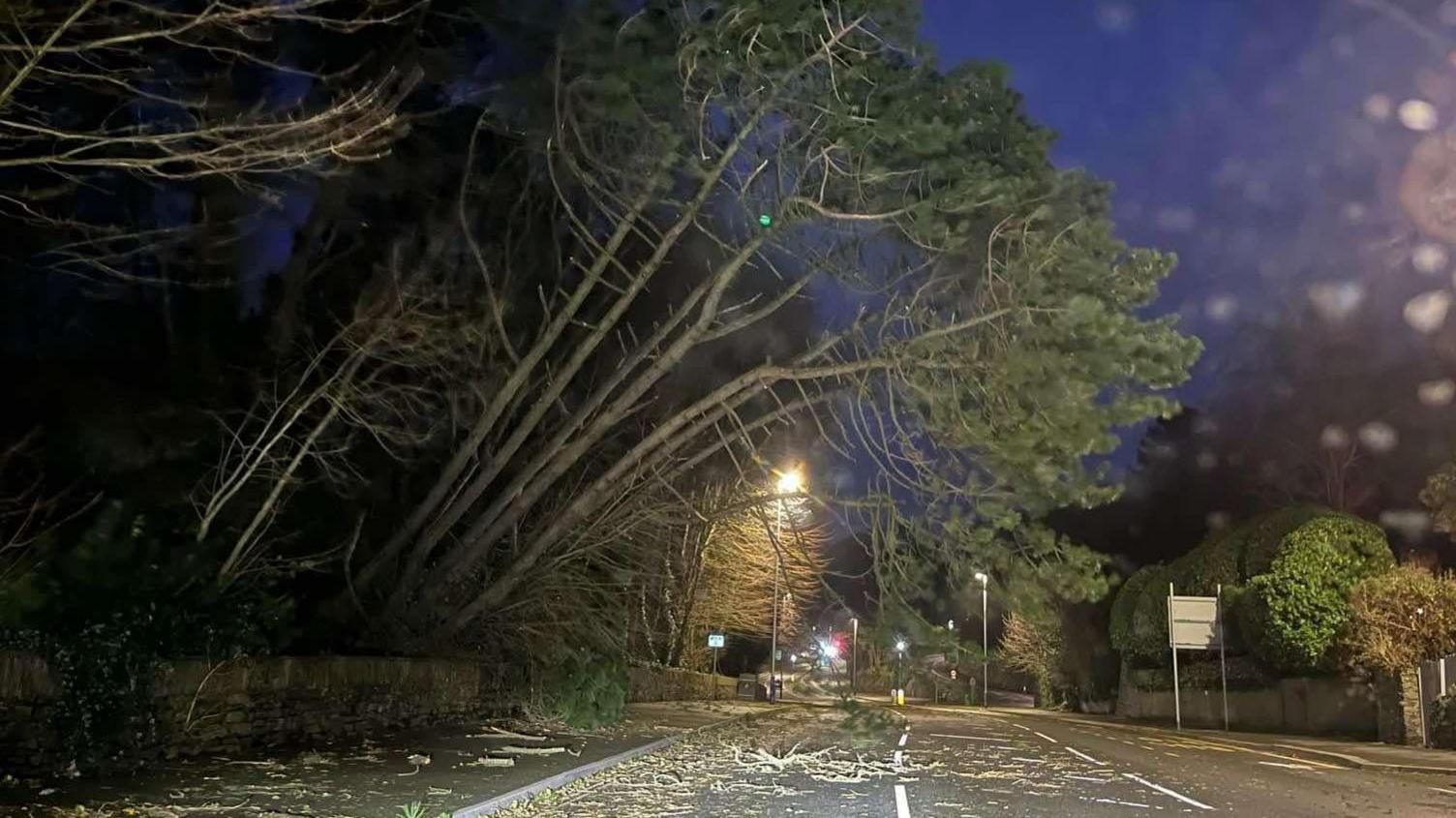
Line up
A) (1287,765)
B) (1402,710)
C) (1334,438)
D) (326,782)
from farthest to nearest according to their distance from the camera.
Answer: (1334,438)
(1402,710)
(1287,765)
(326,782)

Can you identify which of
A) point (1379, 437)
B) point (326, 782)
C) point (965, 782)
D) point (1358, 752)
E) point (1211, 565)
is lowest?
point (326, 782)

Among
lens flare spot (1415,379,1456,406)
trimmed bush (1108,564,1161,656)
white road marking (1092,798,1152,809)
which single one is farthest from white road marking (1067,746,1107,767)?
trimmed bush (1108,564,1161,656)

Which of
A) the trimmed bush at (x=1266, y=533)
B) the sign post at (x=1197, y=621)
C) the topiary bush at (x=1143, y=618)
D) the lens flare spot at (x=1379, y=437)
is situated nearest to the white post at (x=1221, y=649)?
the sign post at (x=1197, y=621)

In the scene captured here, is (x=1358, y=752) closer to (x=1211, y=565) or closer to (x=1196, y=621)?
(x=1196, y=621)

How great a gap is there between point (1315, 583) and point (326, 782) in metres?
25.0

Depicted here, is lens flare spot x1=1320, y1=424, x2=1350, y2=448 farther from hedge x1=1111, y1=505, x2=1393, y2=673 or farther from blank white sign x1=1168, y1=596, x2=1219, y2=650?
blank white sign x1=1168, y1=596, x2=1219, y2=650

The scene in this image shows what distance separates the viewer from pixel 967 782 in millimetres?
13625

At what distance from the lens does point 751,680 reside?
147ft

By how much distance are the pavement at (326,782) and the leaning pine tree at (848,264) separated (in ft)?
13.1

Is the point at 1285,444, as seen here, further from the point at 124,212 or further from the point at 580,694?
the point at 124,212

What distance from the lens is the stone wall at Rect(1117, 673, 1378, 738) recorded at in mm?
26781

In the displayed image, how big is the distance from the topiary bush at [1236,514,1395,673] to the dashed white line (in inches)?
761

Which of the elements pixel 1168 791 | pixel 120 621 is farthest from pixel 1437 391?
pixel 120 621

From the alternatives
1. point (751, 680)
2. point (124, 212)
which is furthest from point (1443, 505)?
point (751, 680)
